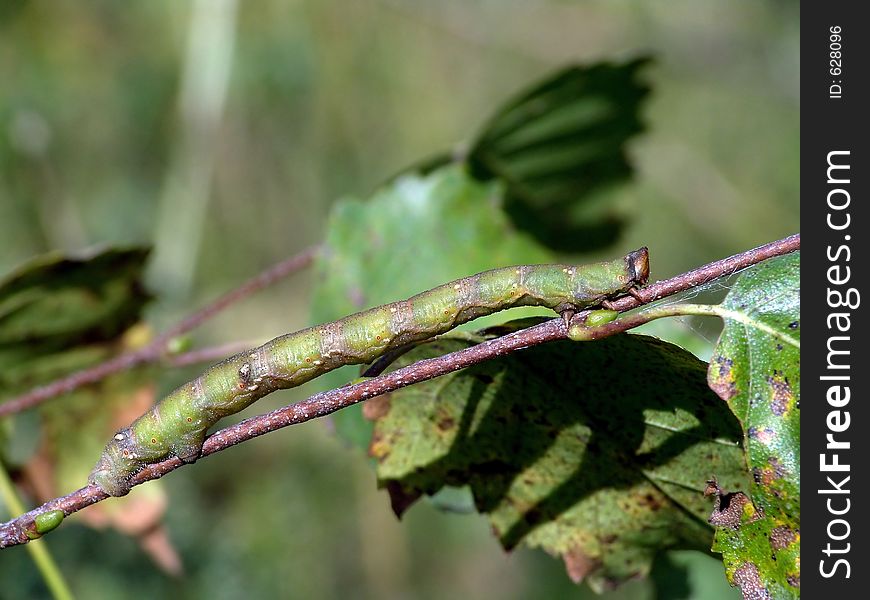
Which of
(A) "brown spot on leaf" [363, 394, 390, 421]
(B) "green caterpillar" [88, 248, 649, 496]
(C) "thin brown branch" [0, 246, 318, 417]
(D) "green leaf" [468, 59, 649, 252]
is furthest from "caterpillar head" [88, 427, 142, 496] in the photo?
(D) "green leaf" [468, 59, 649, 252]

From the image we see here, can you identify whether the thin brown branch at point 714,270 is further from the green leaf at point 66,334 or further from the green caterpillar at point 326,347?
the green leaf at point 66,334

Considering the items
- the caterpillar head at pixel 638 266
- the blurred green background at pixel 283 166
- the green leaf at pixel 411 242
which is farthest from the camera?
the blurred green background at pixel 283 166

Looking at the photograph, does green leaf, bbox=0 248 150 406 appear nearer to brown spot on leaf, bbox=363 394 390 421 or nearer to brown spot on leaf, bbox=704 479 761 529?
brown spot on leaf, bbox=363 394 390 421

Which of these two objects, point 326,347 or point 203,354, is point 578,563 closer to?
point 326,347

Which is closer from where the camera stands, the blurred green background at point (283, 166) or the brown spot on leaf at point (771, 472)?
the brown spot on leaf at point (771, 472)

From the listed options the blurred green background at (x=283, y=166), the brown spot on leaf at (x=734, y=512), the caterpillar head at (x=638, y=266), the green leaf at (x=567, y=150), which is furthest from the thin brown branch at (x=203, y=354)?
the blurred green background at (x=283, y=166)

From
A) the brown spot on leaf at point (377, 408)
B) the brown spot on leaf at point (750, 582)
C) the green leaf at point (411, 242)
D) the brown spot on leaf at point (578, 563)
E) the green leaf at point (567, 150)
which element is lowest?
the brown spot on leaf at point (750, 582)
